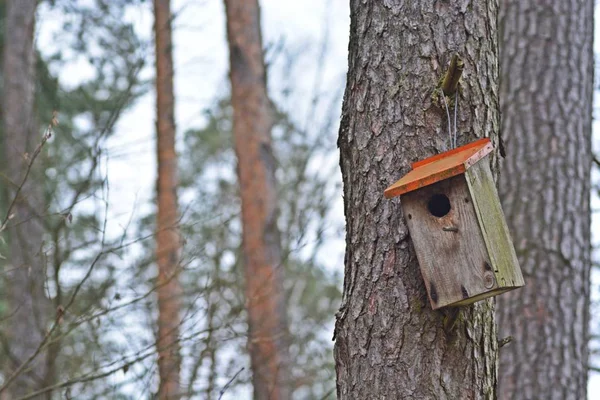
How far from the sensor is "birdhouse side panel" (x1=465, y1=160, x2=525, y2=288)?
2.33 m

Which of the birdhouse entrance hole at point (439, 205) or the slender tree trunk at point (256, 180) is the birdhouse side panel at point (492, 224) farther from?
the slender tree trunk at point (256, 180)

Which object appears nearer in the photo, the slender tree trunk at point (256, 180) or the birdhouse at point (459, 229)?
the birdhouse at point (459, 229)

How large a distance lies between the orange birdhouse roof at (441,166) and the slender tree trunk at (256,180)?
4079 mm

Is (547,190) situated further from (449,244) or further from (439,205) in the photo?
(449,244)

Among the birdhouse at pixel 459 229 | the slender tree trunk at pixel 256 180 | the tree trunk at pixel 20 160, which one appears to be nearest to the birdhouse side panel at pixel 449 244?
the birdhouse at pixel 459 229

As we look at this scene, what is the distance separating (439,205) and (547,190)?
6.99 feet

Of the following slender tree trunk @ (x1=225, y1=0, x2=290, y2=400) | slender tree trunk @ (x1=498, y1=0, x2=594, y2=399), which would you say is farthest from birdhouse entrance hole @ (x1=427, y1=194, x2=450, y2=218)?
slender tree trunk @ (x1=225, y1=0, x2=290, y2=400)

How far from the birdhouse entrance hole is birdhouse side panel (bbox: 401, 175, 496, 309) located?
0.02m

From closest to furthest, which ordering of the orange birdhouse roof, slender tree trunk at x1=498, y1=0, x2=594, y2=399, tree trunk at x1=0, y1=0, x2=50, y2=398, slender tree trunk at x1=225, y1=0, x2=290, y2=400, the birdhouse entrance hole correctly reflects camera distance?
the orange birdhouse roof → the birdhouse entrance hole → slender tree trunk at x1=498, y1=0, x2=594, y2=399 → tree trunk at x1=0, y1=0, x2=50, y2=398 → slender tree trunk at x1=225, y1=0, x2=290, y2=400

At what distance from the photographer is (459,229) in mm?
2379

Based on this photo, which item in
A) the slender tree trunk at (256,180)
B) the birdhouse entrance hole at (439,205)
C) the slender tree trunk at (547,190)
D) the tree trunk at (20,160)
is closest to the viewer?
the birdhouse entrance hole at (439,205)

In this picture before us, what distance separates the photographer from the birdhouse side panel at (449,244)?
7.63 feet

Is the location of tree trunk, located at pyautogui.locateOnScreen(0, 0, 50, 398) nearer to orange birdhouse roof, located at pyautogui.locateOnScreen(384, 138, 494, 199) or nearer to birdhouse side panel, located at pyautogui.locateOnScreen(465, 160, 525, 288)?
orange birdhouse roof, located at pyautogui.locateOnScreen(384, 138, 494, 199)

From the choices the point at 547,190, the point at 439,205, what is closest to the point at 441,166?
the point at 439,205
